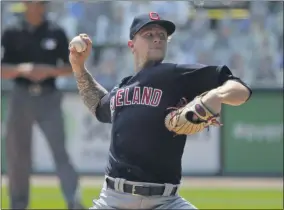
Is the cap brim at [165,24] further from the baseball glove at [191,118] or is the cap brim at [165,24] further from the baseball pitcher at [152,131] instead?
the baseball glove at [191,118]

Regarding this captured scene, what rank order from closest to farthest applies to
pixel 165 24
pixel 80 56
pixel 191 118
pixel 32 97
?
1. pixel 191 118
2. pixel 165 24
3. pixel 80 56
4. pixel 32 97

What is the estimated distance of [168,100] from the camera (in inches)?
153

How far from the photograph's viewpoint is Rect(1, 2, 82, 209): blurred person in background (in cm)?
697

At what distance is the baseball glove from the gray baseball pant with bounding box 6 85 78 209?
338cm

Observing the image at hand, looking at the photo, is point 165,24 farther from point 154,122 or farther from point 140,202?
point 140,202

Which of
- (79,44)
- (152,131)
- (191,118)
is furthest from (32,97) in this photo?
(191,118)

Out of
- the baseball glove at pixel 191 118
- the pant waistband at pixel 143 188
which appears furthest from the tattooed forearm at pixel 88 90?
the baseball glove at pixel 191 118

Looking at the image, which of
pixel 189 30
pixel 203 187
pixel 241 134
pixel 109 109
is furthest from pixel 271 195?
pixel 109 109

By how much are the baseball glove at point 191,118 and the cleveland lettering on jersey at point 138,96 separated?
0.17 m

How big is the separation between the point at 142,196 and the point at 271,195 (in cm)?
599

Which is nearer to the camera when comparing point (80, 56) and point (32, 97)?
point (80, 56)

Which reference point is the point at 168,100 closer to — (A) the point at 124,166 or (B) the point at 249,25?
(A) the point at 124,166

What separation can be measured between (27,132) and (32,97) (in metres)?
0.32

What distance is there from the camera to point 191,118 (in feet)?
11.8
